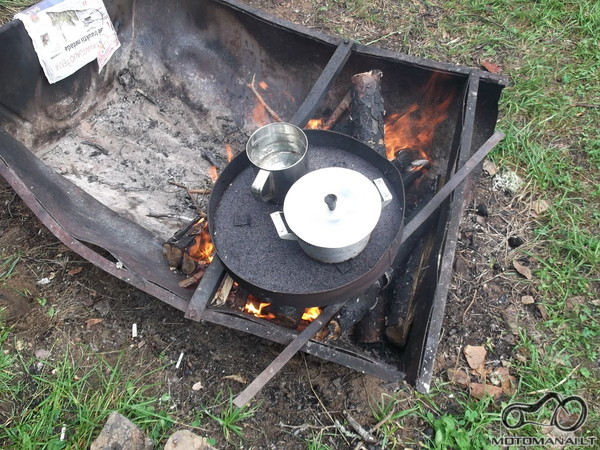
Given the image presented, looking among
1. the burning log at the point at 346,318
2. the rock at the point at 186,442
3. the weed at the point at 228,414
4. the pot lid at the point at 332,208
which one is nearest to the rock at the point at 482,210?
the burning log at the point at 346,318

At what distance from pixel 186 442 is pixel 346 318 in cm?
101

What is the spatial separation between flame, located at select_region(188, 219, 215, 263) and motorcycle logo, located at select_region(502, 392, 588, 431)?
75.9 inches

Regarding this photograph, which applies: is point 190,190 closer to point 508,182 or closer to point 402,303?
point 402,303

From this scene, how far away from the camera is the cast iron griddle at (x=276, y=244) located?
6.81 ft

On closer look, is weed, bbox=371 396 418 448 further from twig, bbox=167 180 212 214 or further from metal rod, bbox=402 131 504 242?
twig, bbox=167 180 212 214

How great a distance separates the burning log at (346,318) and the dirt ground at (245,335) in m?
0.24

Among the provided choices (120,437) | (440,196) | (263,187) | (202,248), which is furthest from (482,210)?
(120,437)

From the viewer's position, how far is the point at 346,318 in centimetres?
238

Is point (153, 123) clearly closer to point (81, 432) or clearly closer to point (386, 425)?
point (81, 432)

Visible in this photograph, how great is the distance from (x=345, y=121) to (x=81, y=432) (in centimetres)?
253

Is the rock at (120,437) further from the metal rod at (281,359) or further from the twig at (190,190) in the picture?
the twig at (190,190)

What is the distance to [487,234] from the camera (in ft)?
10.3

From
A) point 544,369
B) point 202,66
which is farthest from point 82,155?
point 544,369

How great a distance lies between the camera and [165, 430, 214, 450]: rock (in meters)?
2.08
